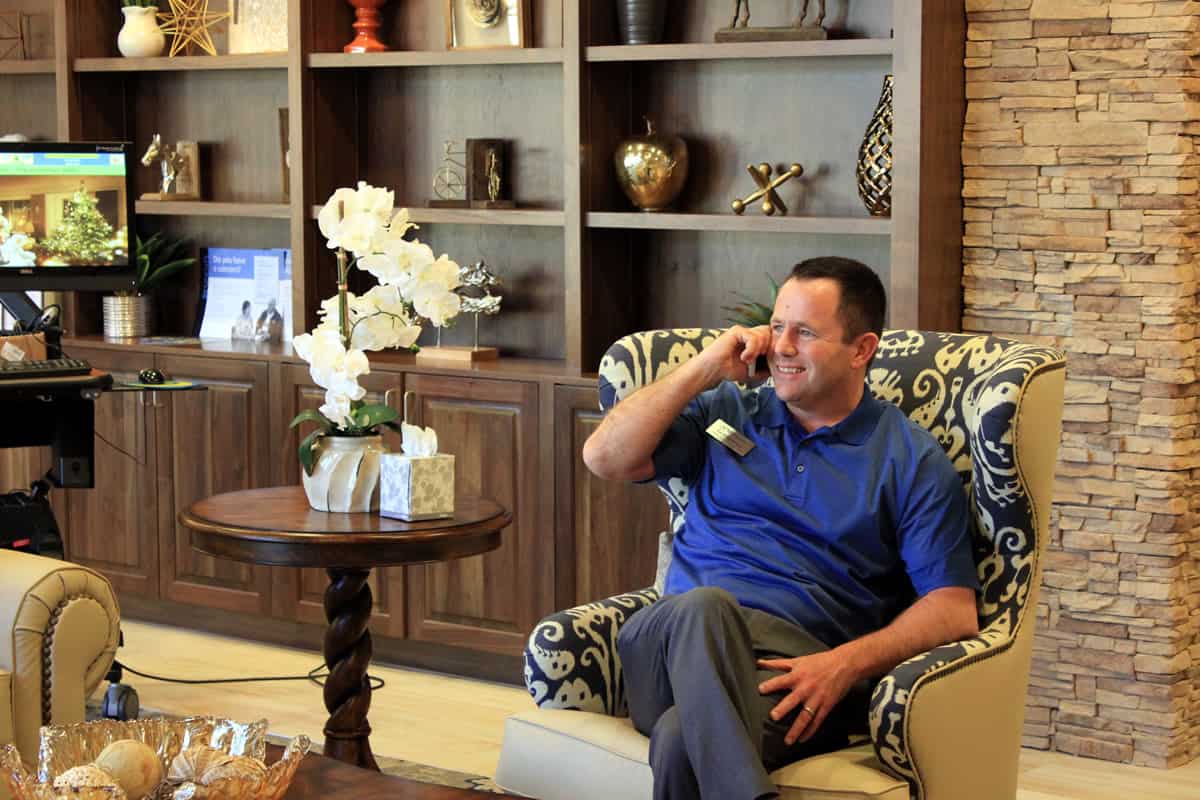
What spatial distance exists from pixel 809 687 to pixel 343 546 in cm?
94

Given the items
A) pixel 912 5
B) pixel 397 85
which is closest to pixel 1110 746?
pixel 912 5

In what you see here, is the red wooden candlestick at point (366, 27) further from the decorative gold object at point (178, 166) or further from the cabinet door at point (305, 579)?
the cabinet door at point (305, 579)

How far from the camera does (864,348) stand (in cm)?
288

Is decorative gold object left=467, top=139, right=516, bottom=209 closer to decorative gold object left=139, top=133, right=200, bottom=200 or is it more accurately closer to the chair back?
decorative gold object left=139, top=133, right=200, bottom=200

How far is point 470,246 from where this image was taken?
16.7ft

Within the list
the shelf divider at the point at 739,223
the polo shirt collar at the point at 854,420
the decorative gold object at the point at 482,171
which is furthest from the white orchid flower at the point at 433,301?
the decorative gold object at the point at 482,171

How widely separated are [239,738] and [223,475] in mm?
2890

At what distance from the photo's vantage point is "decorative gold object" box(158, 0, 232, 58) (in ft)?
17.5

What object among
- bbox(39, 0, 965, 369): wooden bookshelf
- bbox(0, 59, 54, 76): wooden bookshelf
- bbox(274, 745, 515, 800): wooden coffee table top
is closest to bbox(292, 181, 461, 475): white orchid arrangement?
bbox(274, 745, 515, 800): wooden coffee table top

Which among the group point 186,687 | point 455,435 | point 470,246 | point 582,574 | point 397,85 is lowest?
point 186,687

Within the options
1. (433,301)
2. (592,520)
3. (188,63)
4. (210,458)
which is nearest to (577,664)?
(433,301)

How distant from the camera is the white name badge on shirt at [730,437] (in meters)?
2.92

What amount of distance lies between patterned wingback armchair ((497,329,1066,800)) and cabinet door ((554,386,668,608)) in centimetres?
122

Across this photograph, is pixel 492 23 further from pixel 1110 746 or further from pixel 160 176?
pixel 1110 746
